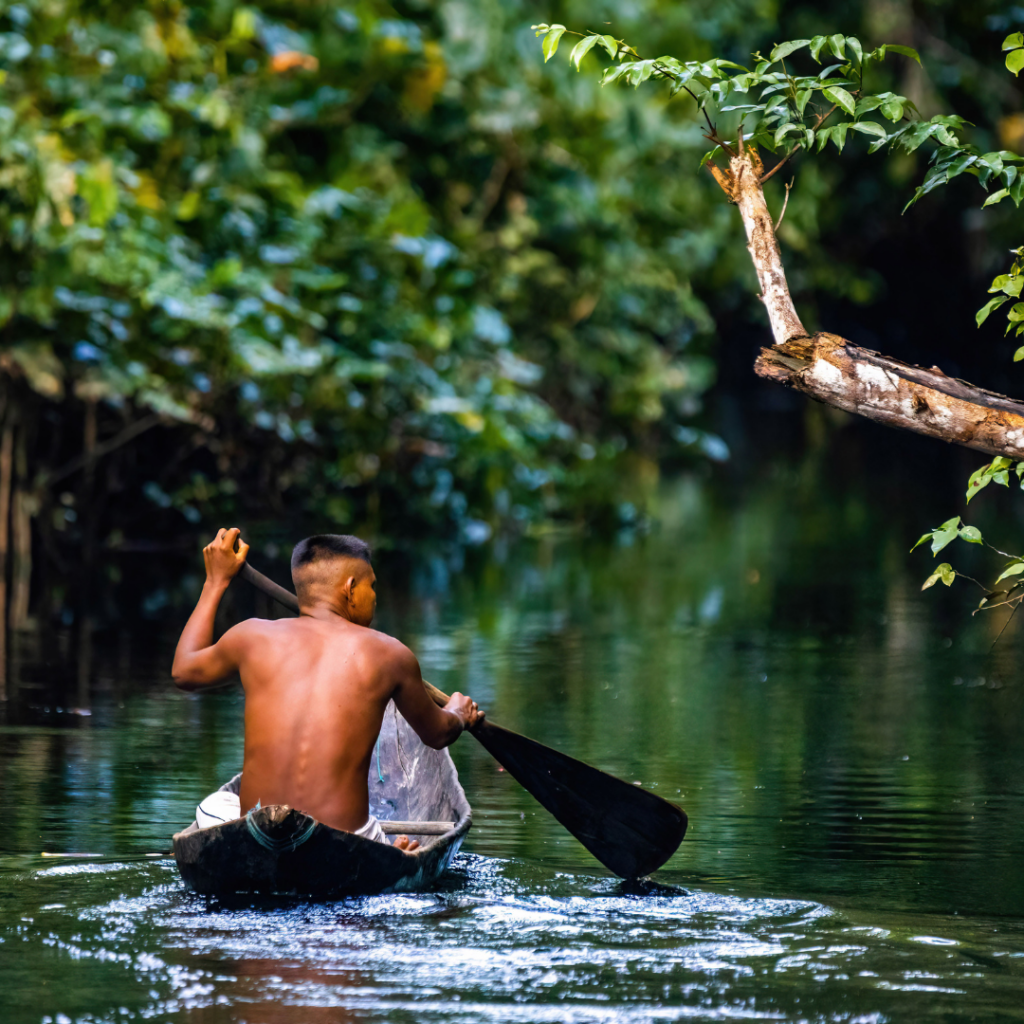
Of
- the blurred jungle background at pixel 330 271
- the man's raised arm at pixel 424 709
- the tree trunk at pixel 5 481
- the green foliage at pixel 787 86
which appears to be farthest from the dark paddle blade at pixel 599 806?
the tree trunk at pixel 5 481

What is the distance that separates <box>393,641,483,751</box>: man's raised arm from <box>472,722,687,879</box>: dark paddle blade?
9.3 inches

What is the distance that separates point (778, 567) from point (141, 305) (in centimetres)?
558

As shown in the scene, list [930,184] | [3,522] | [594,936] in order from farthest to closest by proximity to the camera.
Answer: [3,522], [930,184], [594,936]

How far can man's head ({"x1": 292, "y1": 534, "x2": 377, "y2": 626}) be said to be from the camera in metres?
5.79

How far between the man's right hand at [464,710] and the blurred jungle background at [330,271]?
22.6 ft

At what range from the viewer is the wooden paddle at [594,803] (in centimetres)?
616

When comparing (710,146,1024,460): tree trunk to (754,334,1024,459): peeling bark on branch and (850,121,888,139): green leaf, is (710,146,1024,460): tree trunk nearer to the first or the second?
(754,334,1024,459): peeling bark on branch

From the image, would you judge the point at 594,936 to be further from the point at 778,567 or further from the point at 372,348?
the point at 372,348

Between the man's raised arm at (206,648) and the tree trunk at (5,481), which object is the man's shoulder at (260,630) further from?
the tree trunk at (5,481)

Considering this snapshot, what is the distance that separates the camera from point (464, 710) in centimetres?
620

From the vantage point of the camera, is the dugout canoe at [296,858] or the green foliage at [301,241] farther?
the green foliage at [301,241]

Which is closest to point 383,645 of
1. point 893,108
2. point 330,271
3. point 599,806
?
point 599,806

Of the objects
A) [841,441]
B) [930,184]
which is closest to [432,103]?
[930,184]

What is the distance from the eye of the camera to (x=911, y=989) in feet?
15.3
